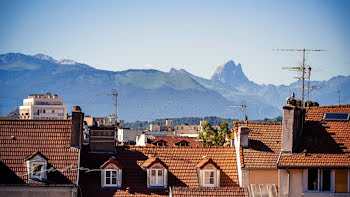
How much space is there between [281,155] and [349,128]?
592 cm

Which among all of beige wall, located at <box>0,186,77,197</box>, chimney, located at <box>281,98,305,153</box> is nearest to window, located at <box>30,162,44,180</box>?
beige wall, located at <box>0,186,77,197</box>

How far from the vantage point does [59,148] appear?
4500cm

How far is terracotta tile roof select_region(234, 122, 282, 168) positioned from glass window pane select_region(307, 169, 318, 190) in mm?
2371

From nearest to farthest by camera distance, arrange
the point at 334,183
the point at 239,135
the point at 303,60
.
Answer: the point at 334,183
the point at 239,135
the point at 303,60

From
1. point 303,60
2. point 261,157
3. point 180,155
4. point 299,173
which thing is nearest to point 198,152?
point 180,155

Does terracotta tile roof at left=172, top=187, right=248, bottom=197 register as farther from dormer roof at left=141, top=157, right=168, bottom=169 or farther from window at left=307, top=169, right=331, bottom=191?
window at left=307, top=169, right=331, bottom=191

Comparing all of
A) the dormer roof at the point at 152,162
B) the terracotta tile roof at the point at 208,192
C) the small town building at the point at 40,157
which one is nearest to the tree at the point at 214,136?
the dormer roof at the point at 152,162

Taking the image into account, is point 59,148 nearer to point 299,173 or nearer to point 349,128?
point 299,173

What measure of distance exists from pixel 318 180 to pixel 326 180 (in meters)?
0.53

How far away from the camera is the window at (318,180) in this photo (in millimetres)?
42500

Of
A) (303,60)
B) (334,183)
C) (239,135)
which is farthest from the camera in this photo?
(303,60)

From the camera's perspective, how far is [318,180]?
42.5 meters

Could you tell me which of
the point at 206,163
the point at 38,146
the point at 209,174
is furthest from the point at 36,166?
the point at 209,174

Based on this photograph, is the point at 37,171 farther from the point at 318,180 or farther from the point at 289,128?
the point at 318,180
